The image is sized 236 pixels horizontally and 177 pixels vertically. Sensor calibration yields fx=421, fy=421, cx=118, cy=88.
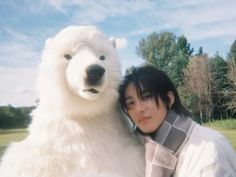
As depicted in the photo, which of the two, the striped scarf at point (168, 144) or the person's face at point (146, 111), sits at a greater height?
the person's face at point (146, 111)

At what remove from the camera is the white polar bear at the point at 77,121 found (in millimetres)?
2275

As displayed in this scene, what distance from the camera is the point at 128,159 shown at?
2375mm

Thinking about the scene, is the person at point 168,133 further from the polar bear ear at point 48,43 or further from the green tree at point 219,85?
the green tree at point 219,85

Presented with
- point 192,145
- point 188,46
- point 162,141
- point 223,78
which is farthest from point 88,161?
point 188,46

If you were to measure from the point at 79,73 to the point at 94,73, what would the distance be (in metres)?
0.08

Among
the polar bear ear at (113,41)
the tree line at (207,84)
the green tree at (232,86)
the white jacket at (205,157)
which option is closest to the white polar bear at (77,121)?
the polar bear ear at (113,41)

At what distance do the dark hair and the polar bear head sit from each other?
7 cm

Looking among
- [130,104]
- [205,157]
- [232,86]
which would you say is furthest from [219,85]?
[205,157]

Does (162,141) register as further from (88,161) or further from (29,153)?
(29,153)

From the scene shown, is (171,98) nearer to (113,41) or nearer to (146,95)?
(146,95)

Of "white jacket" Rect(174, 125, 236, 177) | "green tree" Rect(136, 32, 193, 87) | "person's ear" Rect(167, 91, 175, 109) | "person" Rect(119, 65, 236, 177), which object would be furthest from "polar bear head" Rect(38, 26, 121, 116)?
"green tree" Rect(136, 32, 193, 87)

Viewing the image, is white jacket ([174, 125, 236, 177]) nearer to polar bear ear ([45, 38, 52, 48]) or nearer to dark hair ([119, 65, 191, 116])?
dark hair ([119, 65, 191, 116])

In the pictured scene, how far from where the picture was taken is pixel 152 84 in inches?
88.4

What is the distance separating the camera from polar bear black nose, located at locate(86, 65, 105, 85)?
2.18 metres
